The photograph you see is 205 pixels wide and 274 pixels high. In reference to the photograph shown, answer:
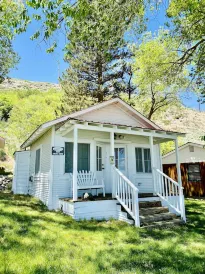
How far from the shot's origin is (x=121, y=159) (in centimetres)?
1008

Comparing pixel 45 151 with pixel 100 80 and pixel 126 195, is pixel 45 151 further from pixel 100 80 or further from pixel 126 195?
pixel 100 80

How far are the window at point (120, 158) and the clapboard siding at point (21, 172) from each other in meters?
5.20

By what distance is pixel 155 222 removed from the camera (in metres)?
6.87

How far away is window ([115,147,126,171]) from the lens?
9971mm

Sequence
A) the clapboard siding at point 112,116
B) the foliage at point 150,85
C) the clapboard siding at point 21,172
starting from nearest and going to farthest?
the clapboard siding at point 112,116, the clapboard siding at point 21,172, the foliage at point 150,85

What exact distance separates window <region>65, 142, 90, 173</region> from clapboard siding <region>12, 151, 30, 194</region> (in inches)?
169

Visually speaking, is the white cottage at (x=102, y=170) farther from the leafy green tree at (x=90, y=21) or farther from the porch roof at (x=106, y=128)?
the leafy green tree at (x=90, y=21)

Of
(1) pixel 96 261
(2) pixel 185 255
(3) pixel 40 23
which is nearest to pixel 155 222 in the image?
(2) pixel 185 255

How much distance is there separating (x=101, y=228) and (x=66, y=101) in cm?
1486

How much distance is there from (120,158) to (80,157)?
A: 2.03m

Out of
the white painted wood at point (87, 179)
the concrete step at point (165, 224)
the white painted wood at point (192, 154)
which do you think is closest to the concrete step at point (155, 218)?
the concrete step at point (165, 224)

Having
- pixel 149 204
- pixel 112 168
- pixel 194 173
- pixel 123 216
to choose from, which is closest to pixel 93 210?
pixel 123 216

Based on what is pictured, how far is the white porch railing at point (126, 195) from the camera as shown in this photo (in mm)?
6520

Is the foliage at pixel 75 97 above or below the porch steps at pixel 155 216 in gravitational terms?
above
